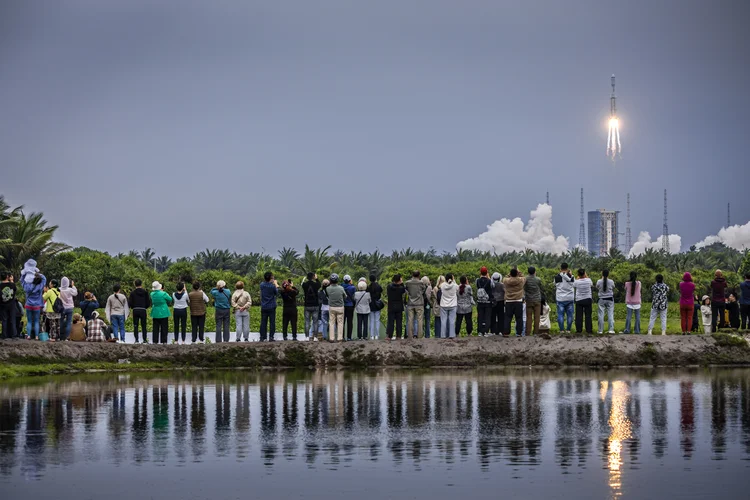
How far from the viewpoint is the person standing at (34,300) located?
2669cm

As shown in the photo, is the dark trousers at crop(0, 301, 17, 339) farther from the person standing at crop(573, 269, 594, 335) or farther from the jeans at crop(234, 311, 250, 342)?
the person standing at crop(573, 269, 594, 335)

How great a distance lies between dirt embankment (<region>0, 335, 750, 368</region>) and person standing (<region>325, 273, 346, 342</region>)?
0.74 meters

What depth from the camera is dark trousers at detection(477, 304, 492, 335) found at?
28.0 meters

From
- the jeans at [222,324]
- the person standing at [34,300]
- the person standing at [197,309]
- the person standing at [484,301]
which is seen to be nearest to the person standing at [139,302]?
the person standing at [197,309]

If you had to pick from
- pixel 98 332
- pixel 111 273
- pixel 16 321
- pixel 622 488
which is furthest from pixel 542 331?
pixel 111 273

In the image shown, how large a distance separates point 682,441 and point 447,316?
13.7m

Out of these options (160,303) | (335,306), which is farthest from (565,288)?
(160,303)

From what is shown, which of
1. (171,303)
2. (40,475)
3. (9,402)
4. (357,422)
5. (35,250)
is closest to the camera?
(40,475)

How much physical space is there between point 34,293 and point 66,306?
124 centimetres

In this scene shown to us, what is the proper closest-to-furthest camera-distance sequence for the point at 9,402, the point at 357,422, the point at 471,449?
1. the point at 471,449
2. the point at 357,422
3. the point at 9,402

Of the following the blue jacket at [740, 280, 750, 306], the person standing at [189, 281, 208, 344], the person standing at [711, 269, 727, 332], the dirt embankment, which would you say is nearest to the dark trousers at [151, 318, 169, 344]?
the person standing at [189, 281, 208, 344]

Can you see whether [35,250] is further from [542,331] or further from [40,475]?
[40,475]

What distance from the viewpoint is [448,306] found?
91.0 ft

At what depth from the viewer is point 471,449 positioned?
14.1 m
